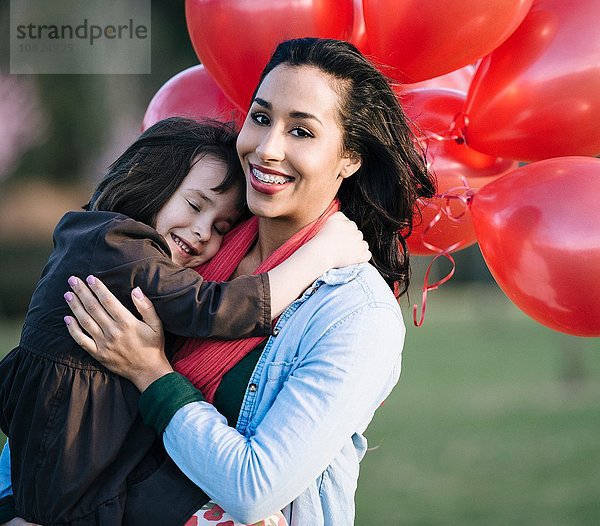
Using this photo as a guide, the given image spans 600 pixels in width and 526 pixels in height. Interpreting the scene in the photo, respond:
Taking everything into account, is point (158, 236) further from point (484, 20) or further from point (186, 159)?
point (484, 20)

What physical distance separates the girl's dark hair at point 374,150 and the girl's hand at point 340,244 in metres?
0.16

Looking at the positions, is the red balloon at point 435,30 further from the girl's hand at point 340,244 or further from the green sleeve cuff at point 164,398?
the green sleeve cuff at point 164,398

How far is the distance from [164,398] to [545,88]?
58.0 inches

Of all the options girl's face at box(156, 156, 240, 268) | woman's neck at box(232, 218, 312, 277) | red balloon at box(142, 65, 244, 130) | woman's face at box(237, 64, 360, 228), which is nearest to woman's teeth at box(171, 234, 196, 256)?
girl's face at box(156, 156, 240, 268)

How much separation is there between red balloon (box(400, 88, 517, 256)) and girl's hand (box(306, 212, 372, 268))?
600 millimetres

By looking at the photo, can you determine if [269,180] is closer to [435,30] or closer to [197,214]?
[197,214]

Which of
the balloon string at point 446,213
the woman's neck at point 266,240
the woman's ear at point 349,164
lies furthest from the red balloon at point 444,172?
the woman's neck at point 266,240

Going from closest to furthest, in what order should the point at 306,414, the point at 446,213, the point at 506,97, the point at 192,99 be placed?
1. the point at 306,414
2. the point at 506,97
3. the point at 446,213
4. the point at 192,99

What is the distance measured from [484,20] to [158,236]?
112cm

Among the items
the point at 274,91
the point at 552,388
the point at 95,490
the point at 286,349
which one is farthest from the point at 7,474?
the point at 552,388

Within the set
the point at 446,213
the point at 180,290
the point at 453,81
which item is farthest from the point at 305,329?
the point at 453,81

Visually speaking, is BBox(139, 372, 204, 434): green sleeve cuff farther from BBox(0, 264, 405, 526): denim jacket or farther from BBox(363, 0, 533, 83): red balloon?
BBox(363, 0, 533, 83): red balloon

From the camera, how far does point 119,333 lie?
2.15 metres

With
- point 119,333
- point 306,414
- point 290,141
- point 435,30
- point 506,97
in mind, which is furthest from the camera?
point 506,97
